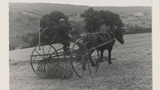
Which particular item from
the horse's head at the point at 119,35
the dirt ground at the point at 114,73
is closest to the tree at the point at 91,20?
the horse's head at the point at 119,35

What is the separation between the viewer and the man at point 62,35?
5.86m

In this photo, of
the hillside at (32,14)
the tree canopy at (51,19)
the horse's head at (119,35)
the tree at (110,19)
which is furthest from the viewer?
the horse's head at (119,35)

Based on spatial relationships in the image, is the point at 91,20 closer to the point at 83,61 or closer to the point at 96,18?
the point at 96,18

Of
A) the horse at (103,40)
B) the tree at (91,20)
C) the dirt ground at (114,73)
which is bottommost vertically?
the dirt ground at (114,73)

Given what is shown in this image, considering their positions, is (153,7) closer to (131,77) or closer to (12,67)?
(131,77)

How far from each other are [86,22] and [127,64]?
4.09 ft

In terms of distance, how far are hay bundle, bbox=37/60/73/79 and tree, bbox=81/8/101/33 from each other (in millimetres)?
754

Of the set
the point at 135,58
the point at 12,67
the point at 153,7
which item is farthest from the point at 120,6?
the point at 12,67

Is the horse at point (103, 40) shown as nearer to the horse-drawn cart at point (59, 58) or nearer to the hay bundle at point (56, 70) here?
the horse-drawn cart at point (59, 58)

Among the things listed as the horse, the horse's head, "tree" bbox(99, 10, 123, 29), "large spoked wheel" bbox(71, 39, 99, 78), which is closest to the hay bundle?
"large spoked wheel" bbox(71, 39, 99, 78)

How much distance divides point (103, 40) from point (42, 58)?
1.35 meters

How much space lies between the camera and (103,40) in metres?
6.57

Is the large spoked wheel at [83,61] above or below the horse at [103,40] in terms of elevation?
below

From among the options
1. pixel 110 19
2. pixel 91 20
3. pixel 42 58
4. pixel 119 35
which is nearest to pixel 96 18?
pixel 91 20
